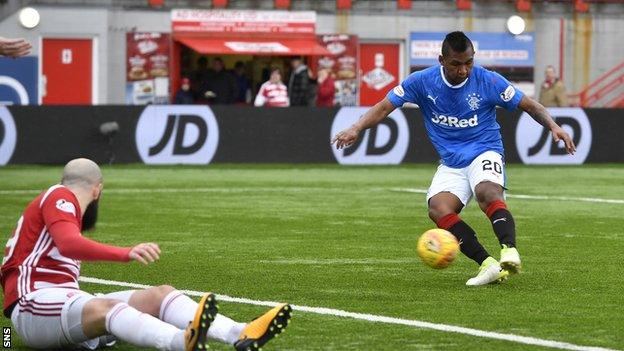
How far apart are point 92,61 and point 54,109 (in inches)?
443

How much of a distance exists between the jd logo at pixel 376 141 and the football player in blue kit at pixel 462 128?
17104 mm

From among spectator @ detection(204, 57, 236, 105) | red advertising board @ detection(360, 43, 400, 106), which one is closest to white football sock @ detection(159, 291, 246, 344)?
spectator @ detection(204, 57, 236, 105)

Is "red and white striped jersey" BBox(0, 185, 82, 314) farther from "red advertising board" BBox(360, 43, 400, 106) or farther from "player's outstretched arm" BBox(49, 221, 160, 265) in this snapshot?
"red advertising board" BBox(360, 43, 400, 106)

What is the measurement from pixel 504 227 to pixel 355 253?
8.63ft

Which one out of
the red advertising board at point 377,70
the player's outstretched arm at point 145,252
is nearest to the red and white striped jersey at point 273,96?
the red advertising board at point 377,70

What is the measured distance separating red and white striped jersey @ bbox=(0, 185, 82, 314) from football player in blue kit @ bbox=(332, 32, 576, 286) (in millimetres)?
3773

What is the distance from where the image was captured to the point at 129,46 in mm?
38938

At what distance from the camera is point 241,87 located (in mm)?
37125

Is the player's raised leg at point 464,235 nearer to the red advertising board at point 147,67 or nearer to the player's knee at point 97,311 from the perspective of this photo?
the player's knee at point 97,311

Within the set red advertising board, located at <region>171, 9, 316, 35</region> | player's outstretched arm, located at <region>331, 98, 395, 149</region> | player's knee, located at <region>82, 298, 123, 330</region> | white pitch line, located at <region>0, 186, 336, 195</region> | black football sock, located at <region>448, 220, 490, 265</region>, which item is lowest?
white pitch line, located at <region>0, 186, 336, 195</region>

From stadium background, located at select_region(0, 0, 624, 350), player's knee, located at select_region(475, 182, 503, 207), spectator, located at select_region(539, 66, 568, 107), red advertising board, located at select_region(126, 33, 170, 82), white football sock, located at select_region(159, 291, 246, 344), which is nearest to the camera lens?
white football sock, located at select_region(159, 291, 246, 344)

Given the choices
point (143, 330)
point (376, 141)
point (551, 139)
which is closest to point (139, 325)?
point (143, 330)

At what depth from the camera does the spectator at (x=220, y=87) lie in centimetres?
3581

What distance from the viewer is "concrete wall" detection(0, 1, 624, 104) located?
125 ft
